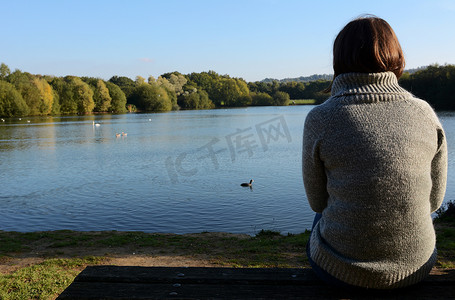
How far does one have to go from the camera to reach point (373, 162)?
1749 mm

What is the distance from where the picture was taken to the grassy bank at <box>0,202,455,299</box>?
15.0ft

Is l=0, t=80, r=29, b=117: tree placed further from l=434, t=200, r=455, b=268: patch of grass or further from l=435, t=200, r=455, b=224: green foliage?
l=434, t=200, r=455, b=268: patch of grass

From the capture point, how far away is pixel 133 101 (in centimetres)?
9306

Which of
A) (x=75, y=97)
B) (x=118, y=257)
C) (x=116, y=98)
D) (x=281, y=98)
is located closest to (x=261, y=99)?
(x=281, y=98)

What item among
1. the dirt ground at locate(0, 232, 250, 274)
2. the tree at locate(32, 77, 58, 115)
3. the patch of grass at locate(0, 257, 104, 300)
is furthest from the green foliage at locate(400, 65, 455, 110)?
the patch of grass at locate(0, 257, 104, 300)

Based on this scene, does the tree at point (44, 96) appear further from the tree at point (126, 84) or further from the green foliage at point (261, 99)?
the green foliage at point (261, 99)

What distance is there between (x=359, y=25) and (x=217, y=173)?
1385 centimetres

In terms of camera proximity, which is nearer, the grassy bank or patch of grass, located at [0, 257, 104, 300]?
patch of grass, located at [0, 257, 104, 300]

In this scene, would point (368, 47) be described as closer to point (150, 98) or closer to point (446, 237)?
point (446, 237)

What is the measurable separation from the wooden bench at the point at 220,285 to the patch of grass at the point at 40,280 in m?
2.31

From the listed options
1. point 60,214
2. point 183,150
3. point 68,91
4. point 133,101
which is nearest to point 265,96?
point 133,101

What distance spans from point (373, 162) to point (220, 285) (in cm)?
95

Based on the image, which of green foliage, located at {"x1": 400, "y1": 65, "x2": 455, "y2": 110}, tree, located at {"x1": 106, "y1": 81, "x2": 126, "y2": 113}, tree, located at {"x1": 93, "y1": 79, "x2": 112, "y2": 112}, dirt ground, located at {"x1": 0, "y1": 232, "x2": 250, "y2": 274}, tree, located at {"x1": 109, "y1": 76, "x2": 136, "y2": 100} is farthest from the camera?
tree, located at {"x1": 109, "y1": 76, "x2": 136, "y2": 100}

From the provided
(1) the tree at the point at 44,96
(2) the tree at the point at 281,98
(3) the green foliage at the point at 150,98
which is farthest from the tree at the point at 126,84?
(2) the tree at the point at 281,98
